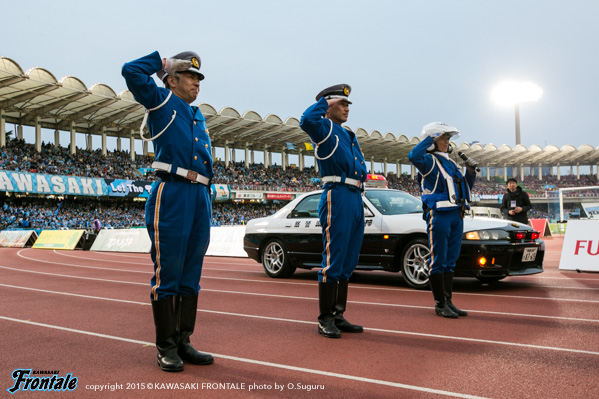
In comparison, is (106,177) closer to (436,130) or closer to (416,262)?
(416,262)

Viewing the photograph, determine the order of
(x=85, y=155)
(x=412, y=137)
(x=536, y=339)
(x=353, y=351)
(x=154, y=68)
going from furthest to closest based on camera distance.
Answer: (x=412, y=137) < (x=85, y=155) < (x=536, y=339) < (x=353, y=351) < (x=154, y=68)

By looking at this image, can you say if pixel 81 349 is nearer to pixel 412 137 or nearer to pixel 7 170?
pixel 7 170

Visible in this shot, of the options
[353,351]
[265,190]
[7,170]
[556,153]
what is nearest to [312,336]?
[353,351]

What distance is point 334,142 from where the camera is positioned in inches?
176

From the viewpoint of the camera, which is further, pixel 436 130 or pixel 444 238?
pixel 436 130

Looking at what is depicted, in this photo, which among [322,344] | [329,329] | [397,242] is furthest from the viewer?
[397,242]

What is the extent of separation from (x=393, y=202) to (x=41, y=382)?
19.6 ft

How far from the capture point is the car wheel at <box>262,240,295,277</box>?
9.01 m

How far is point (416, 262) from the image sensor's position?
7.28 metres

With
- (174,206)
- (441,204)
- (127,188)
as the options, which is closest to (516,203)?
(441,204)

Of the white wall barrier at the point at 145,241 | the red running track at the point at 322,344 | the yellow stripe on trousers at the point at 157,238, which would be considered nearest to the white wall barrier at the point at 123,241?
the white wall barrier at the point at 145,241

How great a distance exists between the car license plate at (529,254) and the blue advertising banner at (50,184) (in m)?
32.7

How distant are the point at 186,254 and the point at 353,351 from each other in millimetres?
1431

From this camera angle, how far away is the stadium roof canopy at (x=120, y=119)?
1350 inches
